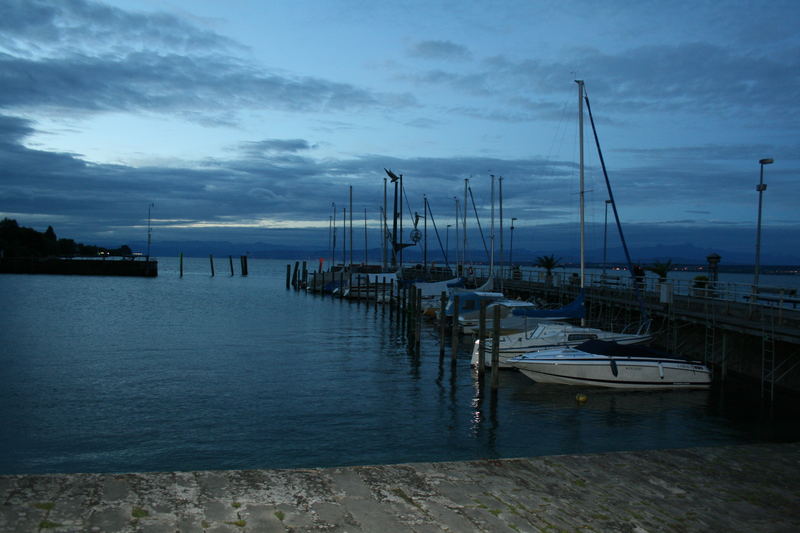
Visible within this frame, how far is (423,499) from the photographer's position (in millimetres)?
8219

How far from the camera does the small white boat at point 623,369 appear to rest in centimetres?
2323

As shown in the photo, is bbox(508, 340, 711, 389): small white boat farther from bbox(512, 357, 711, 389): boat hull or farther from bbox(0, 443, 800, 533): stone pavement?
bbox(0, 443, 800, 533): stone pavement

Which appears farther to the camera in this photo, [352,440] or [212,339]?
[212,339]

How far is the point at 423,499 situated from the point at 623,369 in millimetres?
17028

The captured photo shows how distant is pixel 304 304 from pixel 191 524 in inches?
2533

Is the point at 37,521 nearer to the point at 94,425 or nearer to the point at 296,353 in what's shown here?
the point at 94,425

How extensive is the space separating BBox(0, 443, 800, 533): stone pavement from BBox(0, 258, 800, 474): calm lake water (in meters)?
7.26

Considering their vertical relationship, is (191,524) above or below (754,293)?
below

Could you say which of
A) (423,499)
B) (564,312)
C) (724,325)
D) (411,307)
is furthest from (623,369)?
(411,307)

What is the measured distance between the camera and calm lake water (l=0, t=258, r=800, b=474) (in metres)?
16.8

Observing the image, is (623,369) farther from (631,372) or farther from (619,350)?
(619,350)

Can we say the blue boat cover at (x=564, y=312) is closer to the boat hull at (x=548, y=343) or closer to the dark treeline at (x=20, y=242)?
the boat hull at (x=548, y=343)

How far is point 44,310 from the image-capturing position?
2261 inches

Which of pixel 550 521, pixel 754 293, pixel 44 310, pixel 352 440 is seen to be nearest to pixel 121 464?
pixel 352 440
